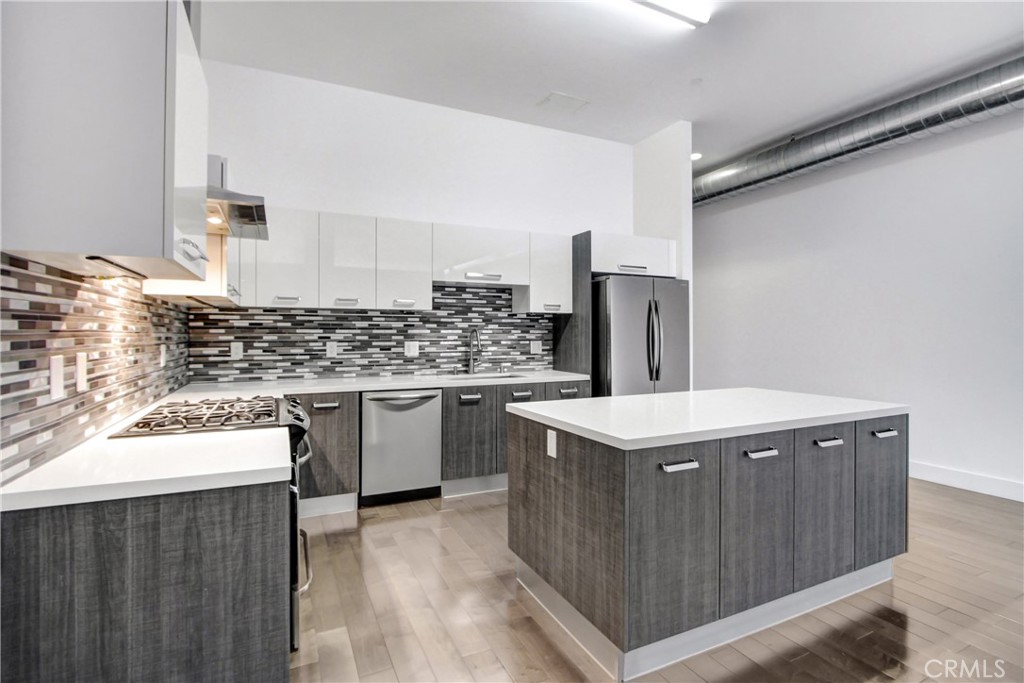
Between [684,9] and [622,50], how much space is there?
54cm

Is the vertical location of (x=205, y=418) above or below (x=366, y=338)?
below

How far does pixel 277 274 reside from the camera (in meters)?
3.44

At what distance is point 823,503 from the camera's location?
2.15 meters

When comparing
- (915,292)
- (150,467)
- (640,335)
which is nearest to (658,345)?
(640,335)

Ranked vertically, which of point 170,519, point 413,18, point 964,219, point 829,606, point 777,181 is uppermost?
point 413,18

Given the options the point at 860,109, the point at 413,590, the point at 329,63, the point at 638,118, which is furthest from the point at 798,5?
the point at 413,590

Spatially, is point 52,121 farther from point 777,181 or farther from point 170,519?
point 777,181

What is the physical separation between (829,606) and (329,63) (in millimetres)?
4451

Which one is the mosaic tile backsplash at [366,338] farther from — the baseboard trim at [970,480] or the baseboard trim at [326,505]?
the baseboard trim at [970,480]

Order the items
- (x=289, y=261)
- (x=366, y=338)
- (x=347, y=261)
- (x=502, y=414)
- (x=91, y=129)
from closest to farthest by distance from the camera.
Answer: (x=91, y=129), (x=289, y=261), (x=347, y=261), (x=502, y=414), (x=366, y=338)

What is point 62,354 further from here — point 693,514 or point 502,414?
point 502,414

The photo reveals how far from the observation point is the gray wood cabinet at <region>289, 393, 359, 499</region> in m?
3.29

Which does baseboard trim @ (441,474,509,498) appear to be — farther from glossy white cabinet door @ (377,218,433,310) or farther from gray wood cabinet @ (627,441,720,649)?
gray wood cabinet @ (627,441,720,649)

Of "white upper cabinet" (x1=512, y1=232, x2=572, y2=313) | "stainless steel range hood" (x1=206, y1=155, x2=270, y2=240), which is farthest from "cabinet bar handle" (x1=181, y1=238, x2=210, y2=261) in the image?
"white upper cabinet" (x1=512, y1=232, x2=572, y2=313)
